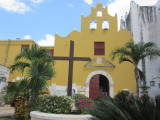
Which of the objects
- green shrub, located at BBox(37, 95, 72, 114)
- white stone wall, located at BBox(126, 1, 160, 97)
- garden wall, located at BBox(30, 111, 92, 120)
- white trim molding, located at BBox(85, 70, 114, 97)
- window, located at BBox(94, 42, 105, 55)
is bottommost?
garden wall, located at BBox(30, 111, 92, 120)

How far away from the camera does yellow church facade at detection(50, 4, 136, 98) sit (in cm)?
1309

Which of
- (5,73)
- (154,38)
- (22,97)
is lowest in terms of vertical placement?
(22,97)

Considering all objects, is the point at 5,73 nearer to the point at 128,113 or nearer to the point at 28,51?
the point at 28,51

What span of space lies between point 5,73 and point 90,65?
289 inches

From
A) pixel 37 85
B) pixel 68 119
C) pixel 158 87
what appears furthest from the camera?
pixel 158 87

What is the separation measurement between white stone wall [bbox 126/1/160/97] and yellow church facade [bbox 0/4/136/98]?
1010 mm

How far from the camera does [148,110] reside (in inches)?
101

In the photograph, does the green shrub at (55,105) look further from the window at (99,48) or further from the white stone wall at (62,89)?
the window at (99,48)

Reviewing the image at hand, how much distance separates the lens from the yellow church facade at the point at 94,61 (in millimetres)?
13086

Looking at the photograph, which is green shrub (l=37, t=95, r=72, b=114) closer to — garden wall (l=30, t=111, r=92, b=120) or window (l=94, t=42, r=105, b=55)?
garden wall (l=30, t=111, r=92, b=120)

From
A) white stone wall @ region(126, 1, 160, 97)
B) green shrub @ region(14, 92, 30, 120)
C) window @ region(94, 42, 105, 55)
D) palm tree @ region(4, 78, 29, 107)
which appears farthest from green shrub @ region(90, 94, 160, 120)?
white stone wall @ region(126, 1, 160, 97)

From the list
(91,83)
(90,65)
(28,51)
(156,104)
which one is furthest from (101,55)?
(156,104)

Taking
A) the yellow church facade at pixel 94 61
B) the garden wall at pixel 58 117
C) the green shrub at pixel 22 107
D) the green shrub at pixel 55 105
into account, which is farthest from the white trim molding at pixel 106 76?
the garden wall at pixel 58 117

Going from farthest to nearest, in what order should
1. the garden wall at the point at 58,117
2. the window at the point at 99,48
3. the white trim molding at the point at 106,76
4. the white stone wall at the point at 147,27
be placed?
1. the window at the point at 99,48
2. the white stone wall at the point at 147,27
3. the white trim molding at the point at 106,76
4. the garden wall at the point at 58,117
